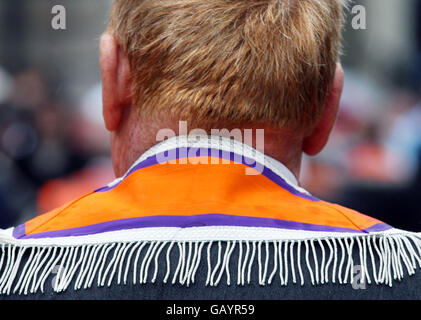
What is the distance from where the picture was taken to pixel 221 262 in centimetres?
152

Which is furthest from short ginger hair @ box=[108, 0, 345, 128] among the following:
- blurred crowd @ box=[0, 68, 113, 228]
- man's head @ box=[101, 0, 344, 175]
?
blurred crowd @ box=[0, 68, 113, 228]

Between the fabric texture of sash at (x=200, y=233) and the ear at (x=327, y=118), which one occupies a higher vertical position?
the ear at (x=327, y=118)

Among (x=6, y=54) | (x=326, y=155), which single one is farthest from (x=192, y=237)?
(x=6, y=54)

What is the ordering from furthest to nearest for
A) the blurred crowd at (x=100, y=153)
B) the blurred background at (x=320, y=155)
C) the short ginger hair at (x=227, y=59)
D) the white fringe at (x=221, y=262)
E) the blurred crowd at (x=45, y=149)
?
the blurred crowd at (x=45, y=149) → the blurred crowd at (x=100, y=153) → the blurred background at (x=320, y=155) → the short ginger hair at (x=227, y=59) → the white fringe at (x=221, y=262)

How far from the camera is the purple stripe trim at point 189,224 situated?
1.55 m

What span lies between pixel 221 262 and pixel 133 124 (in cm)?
47

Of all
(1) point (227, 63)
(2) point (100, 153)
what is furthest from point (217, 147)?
(2) point (100, 153)

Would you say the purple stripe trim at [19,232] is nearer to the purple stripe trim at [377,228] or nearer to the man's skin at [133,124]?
the man's skin at [133,124]

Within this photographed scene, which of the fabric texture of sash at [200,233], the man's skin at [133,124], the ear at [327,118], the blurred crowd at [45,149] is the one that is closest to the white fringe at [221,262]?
the fabric texture of sash at [200,233]

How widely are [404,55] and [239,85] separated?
8261mm

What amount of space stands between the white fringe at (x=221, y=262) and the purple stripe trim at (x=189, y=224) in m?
0.04

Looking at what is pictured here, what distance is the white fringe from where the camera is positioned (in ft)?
4.96

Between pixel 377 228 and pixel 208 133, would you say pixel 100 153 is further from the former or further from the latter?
pixel 377 228
